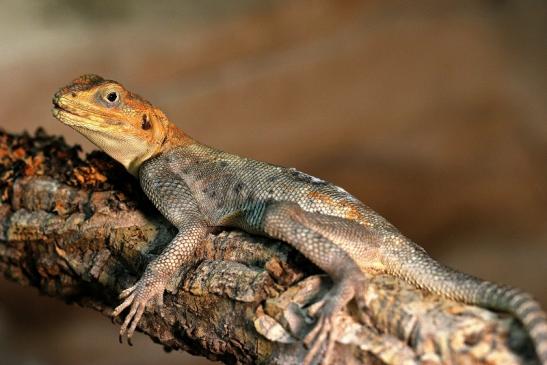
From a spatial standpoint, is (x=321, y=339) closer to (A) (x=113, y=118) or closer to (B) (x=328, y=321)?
(B) (x=328, y=321)

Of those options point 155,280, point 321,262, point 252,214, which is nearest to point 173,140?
point 252,214

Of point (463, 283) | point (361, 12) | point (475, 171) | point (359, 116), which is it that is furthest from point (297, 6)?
point (463, 283)

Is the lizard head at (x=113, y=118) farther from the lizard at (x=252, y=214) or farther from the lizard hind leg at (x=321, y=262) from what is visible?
the lizard hind leg at (x=321, y=262)

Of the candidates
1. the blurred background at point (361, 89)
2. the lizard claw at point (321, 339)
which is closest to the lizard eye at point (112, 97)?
the lizard claw at point (321, 339)

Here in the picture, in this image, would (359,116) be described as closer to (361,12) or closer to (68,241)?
(361,12)

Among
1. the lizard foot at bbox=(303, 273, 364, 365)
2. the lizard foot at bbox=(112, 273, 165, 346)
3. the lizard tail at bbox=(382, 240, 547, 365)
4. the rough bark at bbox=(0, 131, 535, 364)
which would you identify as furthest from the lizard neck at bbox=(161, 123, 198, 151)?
the lizard foot at bbox=(303, 273, 364, 365)
